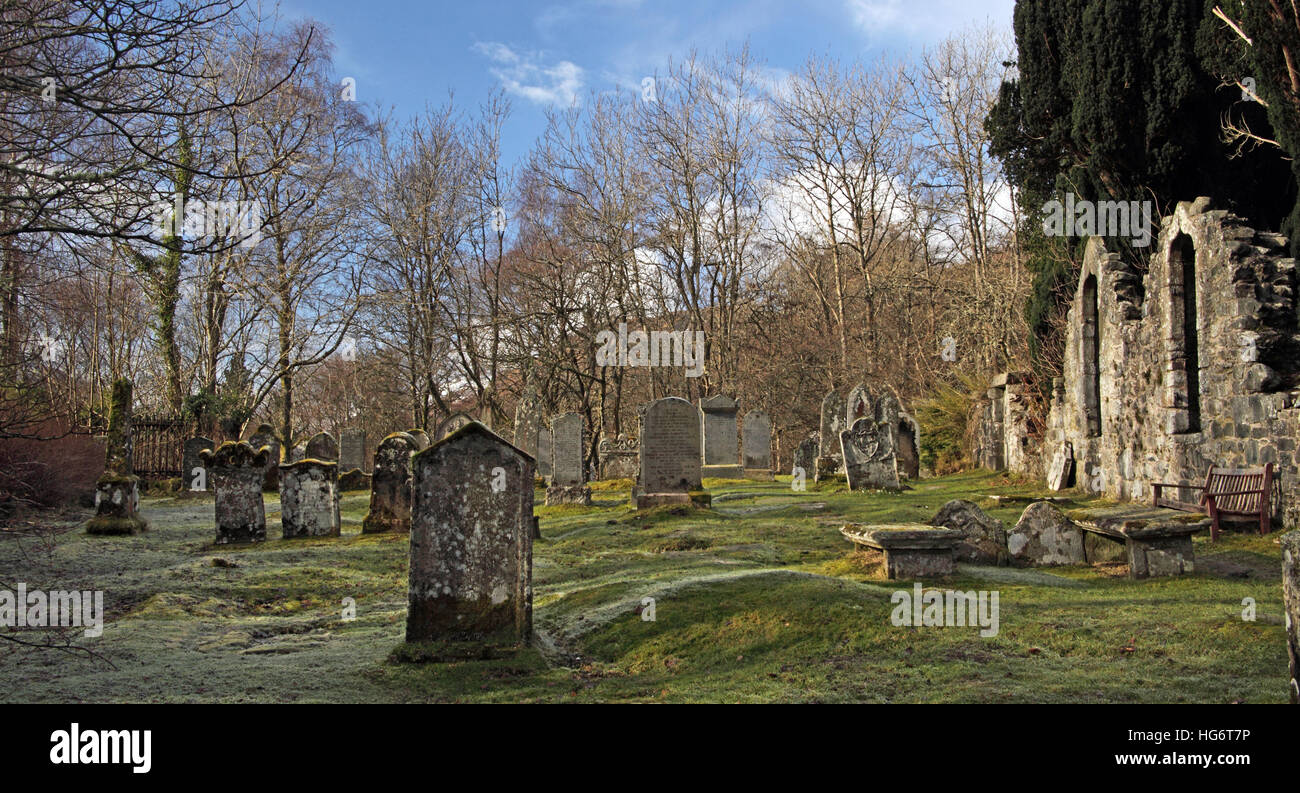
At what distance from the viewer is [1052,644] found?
19.2 feet

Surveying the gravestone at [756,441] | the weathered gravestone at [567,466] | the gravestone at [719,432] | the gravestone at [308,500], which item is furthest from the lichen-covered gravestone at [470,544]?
the gravestone at [756,441]

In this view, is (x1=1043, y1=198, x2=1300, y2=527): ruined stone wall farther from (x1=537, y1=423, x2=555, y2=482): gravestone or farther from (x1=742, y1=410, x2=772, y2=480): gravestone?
(x1=537, y1=423, x2=555, y2=482): gravestone

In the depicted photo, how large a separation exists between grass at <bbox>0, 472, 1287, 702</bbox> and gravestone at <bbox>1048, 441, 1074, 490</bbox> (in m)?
6.91

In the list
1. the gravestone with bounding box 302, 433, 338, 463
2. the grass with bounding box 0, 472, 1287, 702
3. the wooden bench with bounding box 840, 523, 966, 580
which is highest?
the gravestone with bounding box 302, 433, 338, 463

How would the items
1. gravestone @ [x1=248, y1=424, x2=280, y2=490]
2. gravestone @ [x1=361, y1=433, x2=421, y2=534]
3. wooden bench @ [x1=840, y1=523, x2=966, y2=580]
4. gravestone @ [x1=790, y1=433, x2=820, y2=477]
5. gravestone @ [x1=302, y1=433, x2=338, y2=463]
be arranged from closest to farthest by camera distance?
wooden bench @ [x1=840, y1=523, x2=966, y2=580]
gravestone @ [x1=361, y1=433, x2=421, y2=534]
gravestone @ [x1=302, y1=433, x2=338, y2=463]
gravestone @ [x1=248, y1=424, x2=280, y2=490]
gravestone @ [x1=790, y1=433, x2=820, y2=477]

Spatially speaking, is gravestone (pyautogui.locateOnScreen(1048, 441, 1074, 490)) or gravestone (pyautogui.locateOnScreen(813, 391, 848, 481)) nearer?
gravestone (pyautogui.locateOnScreen(1048, 441, 1074, 490))

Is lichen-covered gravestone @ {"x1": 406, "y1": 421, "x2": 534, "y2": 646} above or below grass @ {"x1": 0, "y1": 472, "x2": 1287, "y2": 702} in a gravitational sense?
above

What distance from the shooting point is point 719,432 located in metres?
25.0

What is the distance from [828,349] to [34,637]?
97.1ft

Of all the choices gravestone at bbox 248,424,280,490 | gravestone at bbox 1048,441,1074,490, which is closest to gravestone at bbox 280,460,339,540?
gravestone at bbox 248,424,280,490

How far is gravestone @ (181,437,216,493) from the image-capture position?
71.5ft

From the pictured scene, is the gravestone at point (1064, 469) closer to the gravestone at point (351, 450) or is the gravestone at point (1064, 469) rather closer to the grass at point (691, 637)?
the grass at point (691, 637)

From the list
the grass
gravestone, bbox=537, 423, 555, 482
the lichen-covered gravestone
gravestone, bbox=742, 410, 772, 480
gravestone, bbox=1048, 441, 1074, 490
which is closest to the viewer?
the grass
